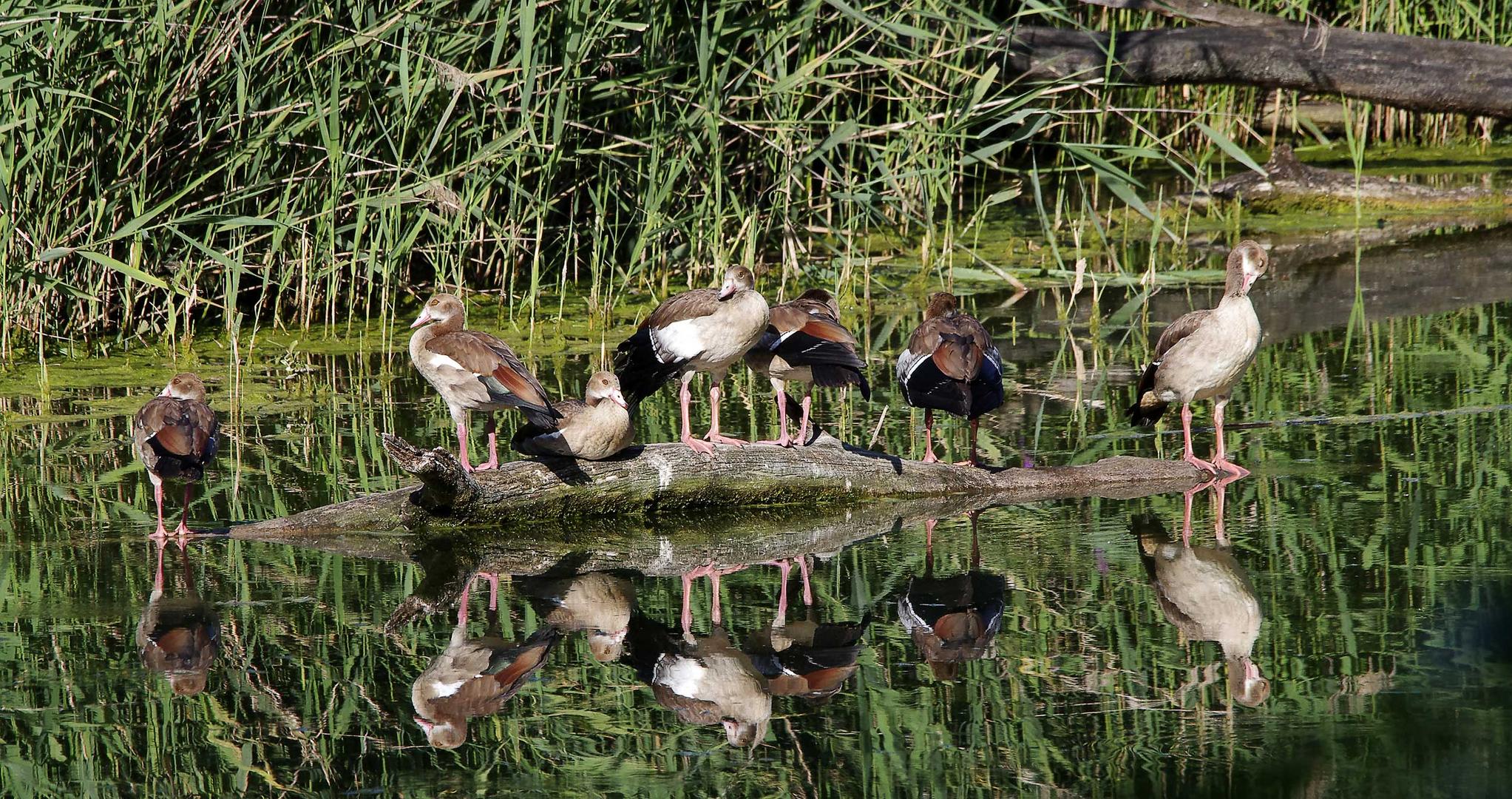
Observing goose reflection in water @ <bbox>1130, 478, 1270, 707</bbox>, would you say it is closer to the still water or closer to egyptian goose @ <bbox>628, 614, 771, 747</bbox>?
the still water

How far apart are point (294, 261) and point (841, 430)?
378 cm

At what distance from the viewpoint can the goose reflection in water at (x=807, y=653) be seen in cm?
518

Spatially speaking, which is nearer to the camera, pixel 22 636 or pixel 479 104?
pixel 22 636

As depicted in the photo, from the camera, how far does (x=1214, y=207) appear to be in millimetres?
15828

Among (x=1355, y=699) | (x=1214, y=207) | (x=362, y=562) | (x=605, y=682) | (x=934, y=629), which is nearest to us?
(x=1355, y=699)

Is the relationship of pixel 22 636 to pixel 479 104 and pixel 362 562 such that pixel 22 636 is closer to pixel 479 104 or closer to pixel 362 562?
pixel 362 562

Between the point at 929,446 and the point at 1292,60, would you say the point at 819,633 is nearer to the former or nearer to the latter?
the point at 929,446

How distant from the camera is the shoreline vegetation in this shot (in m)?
9.55

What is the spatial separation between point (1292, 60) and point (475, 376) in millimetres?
10631

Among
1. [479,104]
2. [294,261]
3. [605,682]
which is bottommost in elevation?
[605,682]

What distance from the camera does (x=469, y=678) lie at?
17.4ft

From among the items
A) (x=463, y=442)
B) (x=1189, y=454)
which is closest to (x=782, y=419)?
(x=463, y=442)

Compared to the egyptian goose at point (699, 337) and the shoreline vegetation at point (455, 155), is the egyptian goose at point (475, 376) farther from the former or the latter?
the shoreline vegetation at point (455, 155)

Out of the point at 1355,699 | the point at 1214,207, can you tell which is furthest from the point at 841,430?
the point at 1214,207
